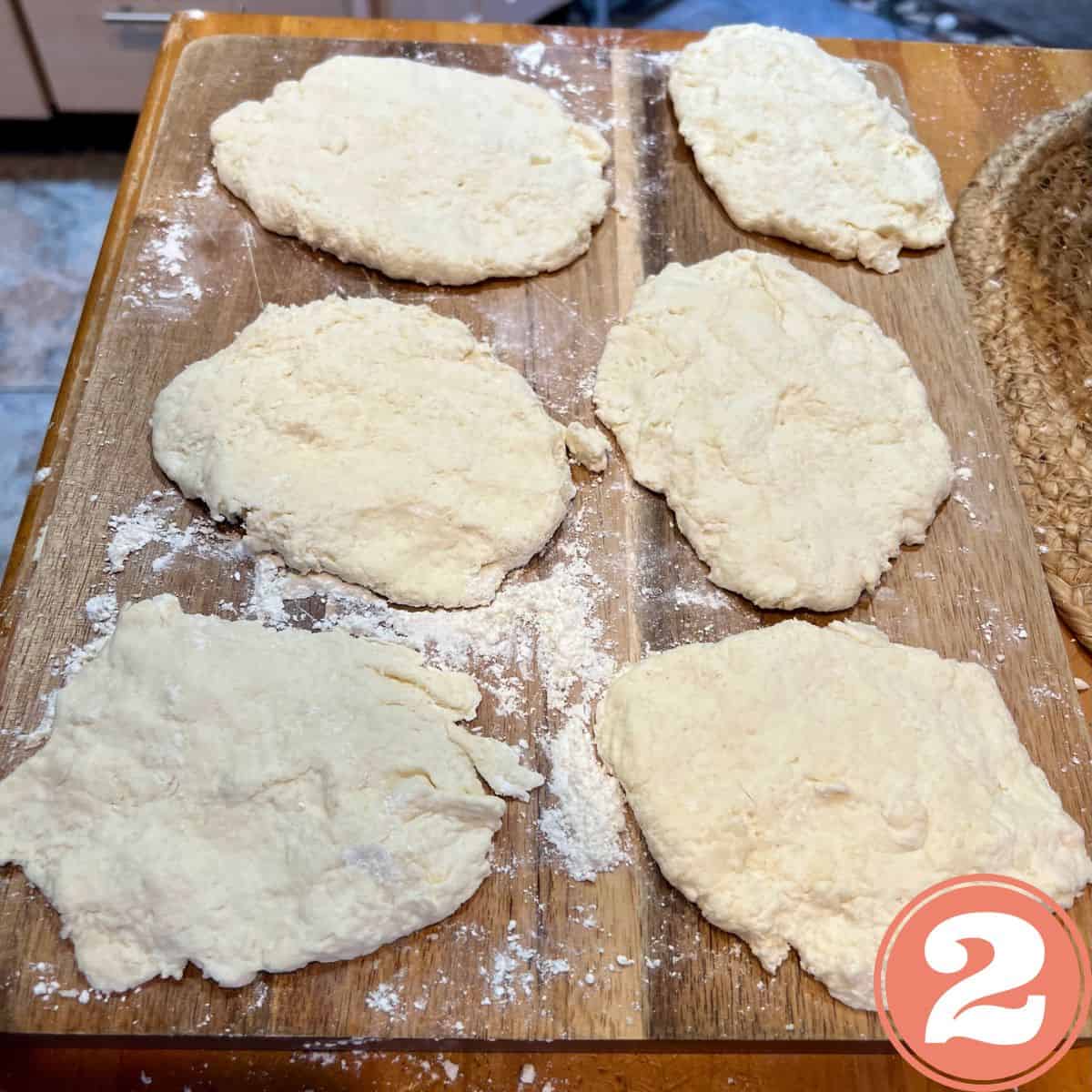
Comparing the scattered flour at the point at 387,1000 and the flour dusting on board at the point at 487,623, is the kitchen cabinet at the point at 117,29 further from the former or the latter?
the scattered flour at the point at 387,1000

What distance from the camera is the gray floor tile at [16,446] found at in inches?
89.6

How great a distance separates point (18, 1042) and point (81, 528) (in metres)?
0.62

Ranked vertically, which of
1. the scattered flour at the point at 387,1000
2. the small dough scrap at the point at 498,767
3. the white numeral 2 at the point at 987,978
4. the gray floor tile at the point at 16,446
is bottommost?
the gray floor tile at the point at 16,446

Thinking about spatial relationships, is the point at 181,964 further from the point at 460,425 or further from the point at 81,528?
the point at 460,425

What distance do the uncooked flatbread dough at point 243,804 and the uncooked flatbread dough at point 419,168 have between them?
0.70 metres

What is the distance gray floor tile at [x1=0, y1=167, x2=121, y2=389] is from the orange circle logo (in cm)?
235

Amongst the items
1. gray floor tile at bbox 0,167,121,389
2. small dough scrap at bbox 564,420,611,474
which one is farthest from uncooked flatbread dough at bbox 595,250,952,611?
gray floor tile at bbox 0,167,121,389

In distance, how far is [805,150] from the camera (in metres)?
1.68

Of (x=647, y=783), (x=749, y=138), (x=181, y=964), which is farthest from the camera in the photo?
(x=749, y=138)

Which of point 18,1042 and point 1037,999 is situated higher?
point 18,1042

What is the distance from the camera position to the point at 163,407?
1343mm

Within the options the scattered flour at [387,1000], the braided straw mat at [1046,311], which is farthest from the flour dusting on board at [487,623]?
the braided straw mat at [1046,311]

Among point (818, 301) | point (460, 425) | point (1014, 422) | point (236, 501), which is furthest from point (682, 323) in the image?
point (236, 501)

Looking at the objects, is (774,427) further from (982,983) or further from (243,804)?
(243,804)
